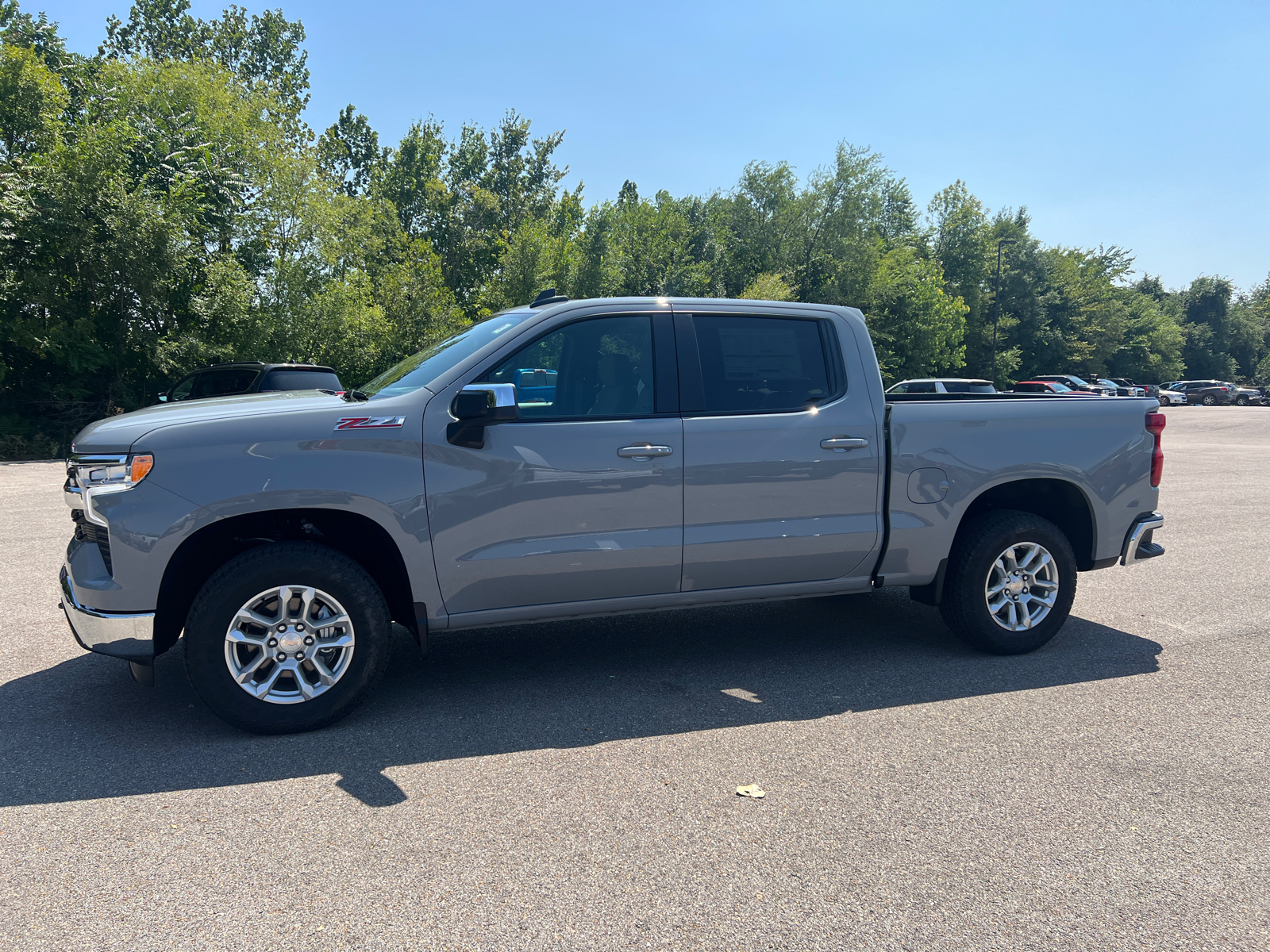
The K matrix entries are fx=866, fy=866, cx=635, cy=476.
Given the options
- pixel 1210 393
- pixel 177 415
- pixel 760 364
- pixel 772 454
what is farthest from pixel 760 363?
pixel 1210 393

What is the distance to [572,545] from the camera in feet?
13.9

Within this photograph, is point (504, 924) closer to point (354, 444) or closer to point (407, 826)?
point (407, 826)

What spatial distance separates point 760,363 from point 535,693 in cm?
214

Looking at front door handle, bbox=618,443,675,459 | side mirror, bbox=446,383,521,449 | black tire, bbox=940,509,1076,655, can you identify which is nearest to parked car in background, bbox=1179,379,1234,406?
black tire, bbox=940,509,1076,655

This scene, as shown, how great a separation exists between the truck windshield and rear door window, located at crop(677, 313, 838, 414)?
3.19ft

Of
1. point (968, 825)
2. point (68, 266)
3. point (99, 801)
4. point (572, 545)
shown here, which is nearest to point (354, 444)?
point (572, 545)

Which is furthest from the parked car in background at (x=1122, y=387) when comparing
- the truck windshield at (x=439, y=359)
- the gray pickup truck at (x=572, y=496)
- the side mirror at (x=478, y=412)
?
the side mirror at (x=478, y=412)

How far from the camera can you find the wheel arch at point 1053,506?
5.27 metres

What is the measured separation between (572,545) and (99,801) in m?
2.18

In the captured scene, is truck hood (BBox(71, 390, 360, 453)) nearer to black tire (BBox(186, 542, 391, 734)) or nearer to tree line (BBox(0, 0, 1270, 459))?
→ black tire (BBox(186, 542, 391, 734))

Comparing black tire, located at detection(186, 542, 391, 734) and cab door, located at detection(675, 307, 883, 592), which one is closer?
black tire, located at detection(186, 542, 391, 734)

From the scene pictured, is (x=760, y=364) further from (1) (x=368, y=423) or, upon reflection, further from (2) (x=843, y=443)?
(1) (x=368, y=423)

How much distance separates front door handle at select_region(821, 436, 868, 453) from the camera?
15.3ft

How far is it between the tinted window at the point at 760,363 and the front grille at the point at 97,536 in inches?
112
